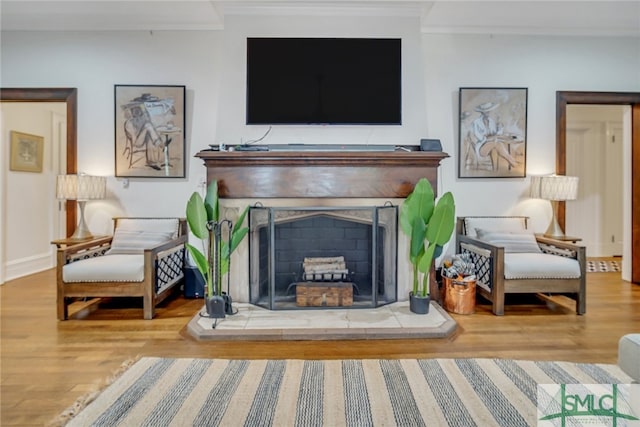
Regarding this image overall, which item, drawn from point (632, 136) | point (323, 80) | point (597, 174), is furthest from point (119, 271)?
point (597, 174)

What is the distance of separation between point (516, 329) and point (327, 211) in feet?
5.70

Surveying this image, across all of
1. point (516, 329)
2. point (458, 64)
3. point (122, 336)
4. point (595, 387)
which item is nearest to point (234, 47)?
point (458, 64)

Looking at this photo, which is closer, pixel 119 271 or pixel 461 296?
pixel 119 271

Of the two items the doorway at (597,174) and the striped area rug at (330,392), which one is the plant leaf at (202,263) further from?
the doorway at (597,174)

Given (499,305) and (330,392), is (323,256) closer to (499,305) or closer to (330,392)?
(499,305)

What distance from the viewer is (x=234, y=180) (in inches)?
129

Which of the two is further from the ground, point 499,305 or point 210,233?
point 210,233

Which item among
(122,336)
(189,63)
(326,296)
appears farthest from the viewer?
(189,63)

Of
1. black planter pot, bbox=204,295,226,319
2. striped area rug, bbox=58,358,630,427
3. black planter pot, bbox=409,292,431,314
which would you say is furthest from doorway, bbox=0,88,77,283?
black planter pot, bbox=409,292,431,314

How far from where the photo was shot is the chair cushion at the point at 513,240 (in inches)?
142

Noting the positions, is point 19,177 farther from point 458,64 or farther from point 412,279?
point 458,64

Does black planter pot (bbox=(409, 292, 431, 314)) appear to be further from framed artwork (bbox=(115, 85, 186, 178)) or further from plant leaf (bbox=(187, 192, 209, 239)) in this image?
framed artwork (bbox=(115, 85, 186, 178))

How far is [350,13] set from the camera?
140 inches

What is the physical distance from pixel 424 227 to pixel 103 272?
2.64m
